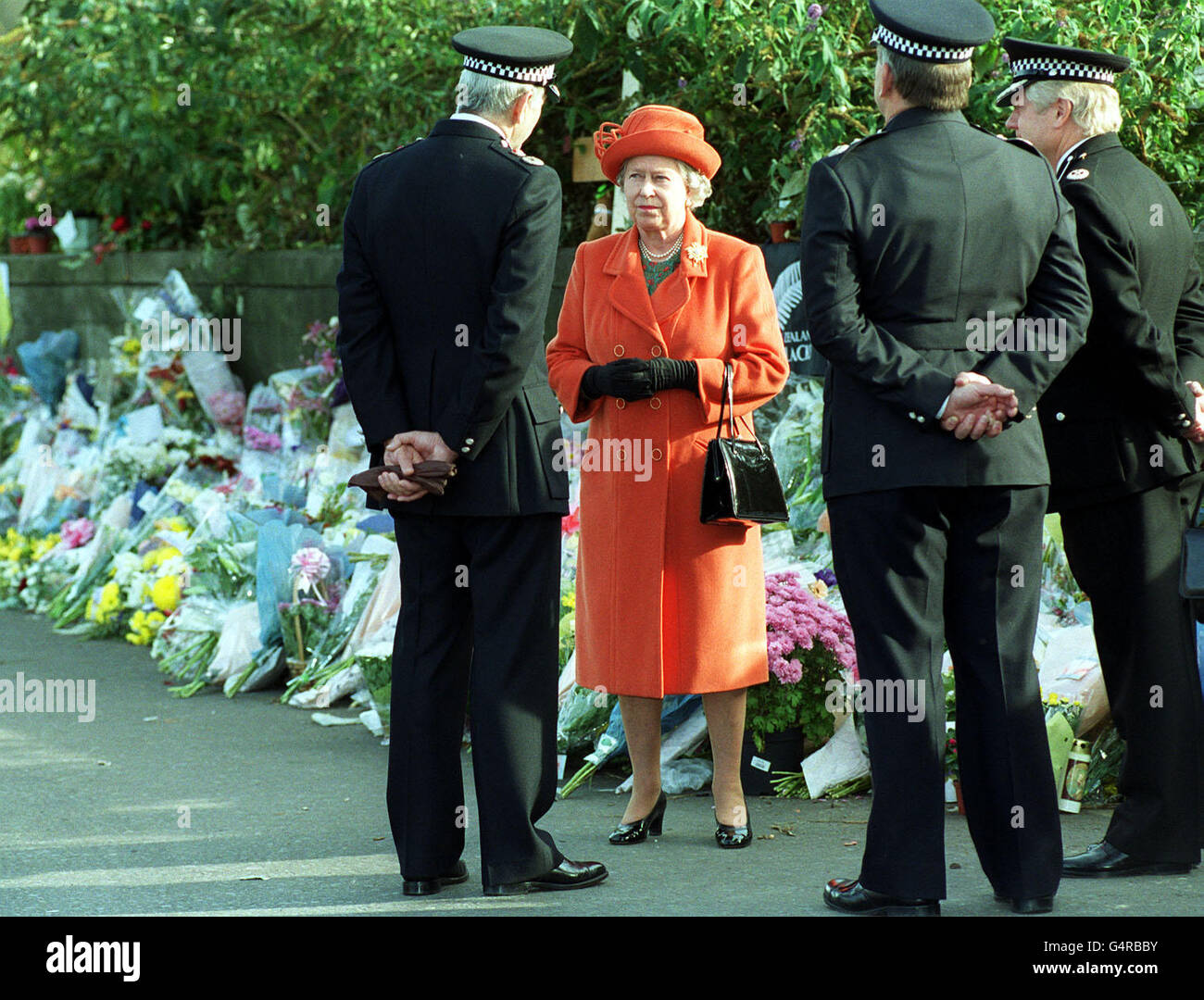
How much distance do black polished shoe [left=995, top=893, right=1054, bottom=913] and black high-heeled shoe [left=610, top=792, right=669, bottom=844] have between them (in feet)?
3.85

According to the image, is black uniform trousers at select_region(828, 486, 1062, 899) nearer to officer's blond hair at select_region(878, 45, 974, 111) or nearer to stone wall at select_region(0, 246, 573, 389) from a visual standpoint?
officer's blond hair at select_region(878, 45, 974, 111)

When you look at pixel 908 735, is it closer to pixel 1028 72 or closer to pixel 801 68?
pixel 1028 72

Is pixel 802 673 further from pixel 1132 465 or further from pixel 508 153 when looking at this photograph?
pixel 508 153

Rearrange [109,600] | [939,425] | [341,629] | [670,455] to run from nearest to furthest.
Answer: [939,425] → [670,455] → [341,629] → [109,600]

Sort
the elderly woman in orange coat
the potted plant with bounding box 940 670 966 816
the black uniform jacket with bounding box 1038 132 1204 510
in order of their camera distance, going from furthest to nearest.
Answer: the potted plant with bounding box 940 670 966 816 < the elderly woman in orange coat < the black uniform jacket with bounding box 1038 132 1204 510

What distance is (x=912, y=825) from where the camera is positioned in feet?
12.0

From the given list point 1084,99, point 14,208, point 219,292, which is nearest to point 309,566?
point 1084,99

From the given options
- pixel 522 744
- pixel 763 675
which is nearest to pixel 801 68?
pixel 763 675

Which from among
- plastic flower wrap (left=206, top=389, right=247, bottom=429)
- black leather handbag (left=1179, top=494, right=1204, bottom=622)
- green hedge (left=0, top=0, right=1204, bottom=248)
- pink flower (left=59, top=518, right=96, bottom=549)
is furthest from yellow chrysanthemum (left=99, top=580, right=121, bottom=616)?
black leather handbag (left=1179, top=494, right=1204, bottom=622)

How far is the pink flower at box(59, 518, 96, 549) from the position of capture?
929cm

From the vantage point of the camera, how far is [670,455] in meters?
4.52

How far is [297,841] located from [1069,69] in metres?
2.96

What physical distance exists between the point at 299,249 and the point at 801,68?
4477 millimetres

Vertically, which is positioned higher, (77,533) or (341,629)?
(77,533)
